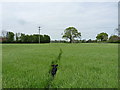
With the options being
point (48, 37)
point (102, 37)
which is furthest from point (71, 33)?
point (102, 37)

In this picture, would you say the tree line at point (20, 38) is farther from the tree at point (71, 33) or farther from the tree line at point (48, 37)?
the tree at point (71, 33)

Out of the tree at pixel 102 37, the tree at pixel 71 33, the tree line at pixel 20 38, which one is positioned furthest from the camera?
the tree at pixel 102 37

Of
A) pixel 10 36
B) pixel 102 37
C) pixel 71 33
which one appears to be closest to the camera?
pixel 10 36

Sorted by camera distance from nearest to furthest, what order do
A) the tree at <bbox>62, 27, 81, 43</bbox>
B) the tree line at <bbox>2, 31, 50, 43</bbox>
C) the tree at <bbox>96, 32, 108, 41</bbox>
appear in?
the tree line at <bbox>2, 31, 50, 43</bbox>, the tree at <bbox>62, 27, 81, 43</bbox>, the tree at <bbox>96, 32, 108, 41</bbox>

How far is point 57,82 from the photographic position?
2484 millimetres

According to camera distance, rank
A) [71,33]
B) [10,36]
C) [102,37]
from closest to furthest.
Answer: [10,36] < [71,33] < [102,37]

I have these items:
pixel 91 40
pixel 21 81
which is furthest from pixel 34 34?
pixel 21 81

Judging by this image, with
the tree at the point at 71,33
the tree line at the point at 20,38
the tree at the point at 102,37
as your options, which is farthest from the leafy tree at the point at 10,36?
the tree at the point at 102,37

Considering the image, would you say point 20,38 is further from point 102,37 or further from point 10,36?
point 102,37

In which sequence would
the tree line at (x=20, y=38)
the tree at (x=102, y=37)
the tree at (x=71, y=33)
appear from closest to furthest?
1. the tree line at (x=20, y=38)
2. the tree at (x=71, y=33)
3. the tree at (x=102, y=37)

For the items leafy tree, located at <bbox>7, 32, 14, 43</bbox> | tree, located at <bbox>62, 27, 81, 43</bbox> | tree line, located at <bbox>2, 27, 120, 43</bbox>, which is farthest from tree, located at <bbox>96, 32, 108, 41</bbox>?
leafy tree, located at <bbox>7, 32, 14, 43</bbox>

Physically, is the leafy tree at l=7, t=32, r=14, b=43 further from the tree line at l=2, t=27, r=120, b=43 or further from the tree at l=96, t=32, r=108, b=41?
the tree at l=96, t=32, r=108, b=41

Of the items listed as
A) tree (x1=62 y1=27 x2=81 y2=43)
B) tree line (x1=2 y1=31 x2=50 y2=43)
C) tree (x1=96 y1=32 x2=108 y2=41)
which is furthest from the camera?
tree (x1=96 y1=32 x2=108 y2=41)

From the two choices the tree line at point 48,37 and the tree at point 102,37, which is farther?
the tree at point 102,37
